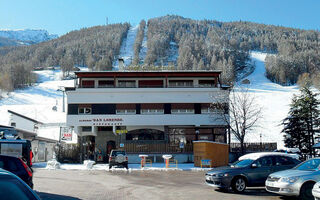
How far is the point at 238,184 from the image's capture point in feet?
44.8

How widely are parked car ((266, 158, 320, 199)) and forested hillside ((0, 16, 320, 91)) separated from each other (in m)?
95.1

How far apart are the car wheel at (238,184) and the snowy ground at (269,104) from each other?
2459cm

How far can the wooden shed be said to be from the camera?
29891 mm

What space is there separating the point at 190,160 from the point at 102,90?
43.2 feet

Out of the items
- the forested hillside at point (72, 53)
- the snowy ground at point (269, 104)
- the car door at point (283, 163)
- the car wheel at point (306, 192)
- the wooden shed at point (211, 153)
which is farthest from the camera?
the forested hillside at point (72, 53)

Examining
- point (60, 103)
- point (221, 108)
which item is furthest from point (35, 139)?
point (60, 103)

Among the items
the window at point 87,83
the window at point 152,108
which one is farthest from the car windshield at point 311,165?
the window at point 87,83

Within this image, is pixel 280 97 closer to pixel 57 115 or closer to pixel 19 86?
pixel 57 115

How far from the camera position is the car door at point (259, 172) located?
13758 millimetres

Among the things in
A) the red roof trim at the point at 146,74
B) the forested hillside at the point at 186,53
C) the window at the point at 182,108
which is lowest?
the window at the point at 182,108

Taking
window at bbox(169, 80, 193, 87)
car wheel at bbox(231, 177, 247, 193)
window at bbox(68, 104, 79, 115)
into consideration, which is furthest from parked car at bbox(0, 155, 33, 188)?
window at bbox(169, 80, 193, 87)

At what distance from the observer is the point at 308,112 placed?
3656 cm

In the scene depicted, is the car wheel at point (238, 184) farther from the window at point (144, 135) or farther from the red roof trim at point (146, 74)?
the red roof trim at point (146, 74)

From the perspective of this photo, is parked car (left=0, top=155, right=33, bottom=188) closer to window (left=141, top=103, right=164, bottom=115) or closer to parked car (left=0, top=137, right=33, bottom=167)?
parked car (left=0, top=137, right=33, bottom=167)
